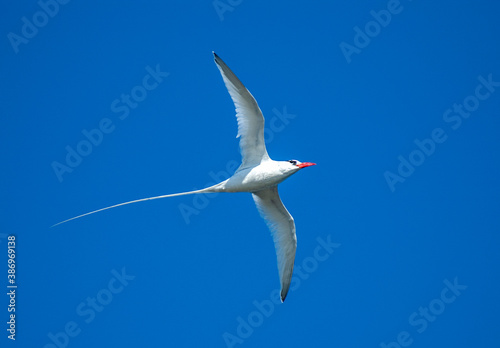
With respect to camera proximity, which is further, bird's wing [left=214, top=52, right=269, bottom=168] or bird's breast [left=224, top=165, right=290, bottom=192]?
bird's breast [left=224, top=165, right=290, bottom=192]

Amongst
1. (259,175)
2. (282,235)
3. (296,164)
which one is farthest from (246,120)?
(282,235)

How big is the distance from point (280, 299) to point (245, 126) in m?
4.95

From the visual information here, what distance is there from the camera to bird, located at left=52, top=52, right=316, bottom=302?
13062 millimetres

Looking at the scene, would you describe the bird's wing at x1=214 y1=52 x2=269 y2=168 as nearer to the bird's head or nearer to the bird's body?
the bird's body

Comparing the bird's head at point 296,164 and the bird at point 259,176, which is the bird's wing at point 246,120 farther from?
the bird's head at point 296,164

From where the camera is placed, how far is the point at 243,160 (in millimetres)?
14023

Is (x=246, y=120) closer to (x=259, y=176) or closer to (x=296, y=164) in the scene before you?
(x=259, y=176)

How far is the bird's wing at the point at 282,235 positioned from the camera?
49.9 ft

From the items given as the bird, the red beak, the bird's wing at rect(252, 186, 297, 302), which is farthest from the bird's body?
the bird's wing at rect(252, 186, 297, 302)

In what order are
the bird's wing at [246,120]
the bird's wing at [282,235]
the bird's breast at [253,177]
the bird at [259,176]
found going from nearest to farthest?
the bird's wing at [246,120], the bird at [259,176], the bird's breast at [253,177], the bird's wing at [282,235]

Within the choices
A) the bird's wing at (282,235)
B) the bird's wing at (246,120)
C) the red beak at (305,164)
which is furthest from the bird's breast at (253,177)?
the bird's wing at (282,235)

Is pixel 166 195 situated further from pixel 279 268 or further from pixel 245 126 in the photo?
pixel 279 268

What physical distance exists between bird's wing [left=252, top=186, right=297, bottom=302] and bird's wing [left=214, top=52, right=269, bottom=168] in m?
1.58

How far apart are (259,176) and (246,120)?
141cm
